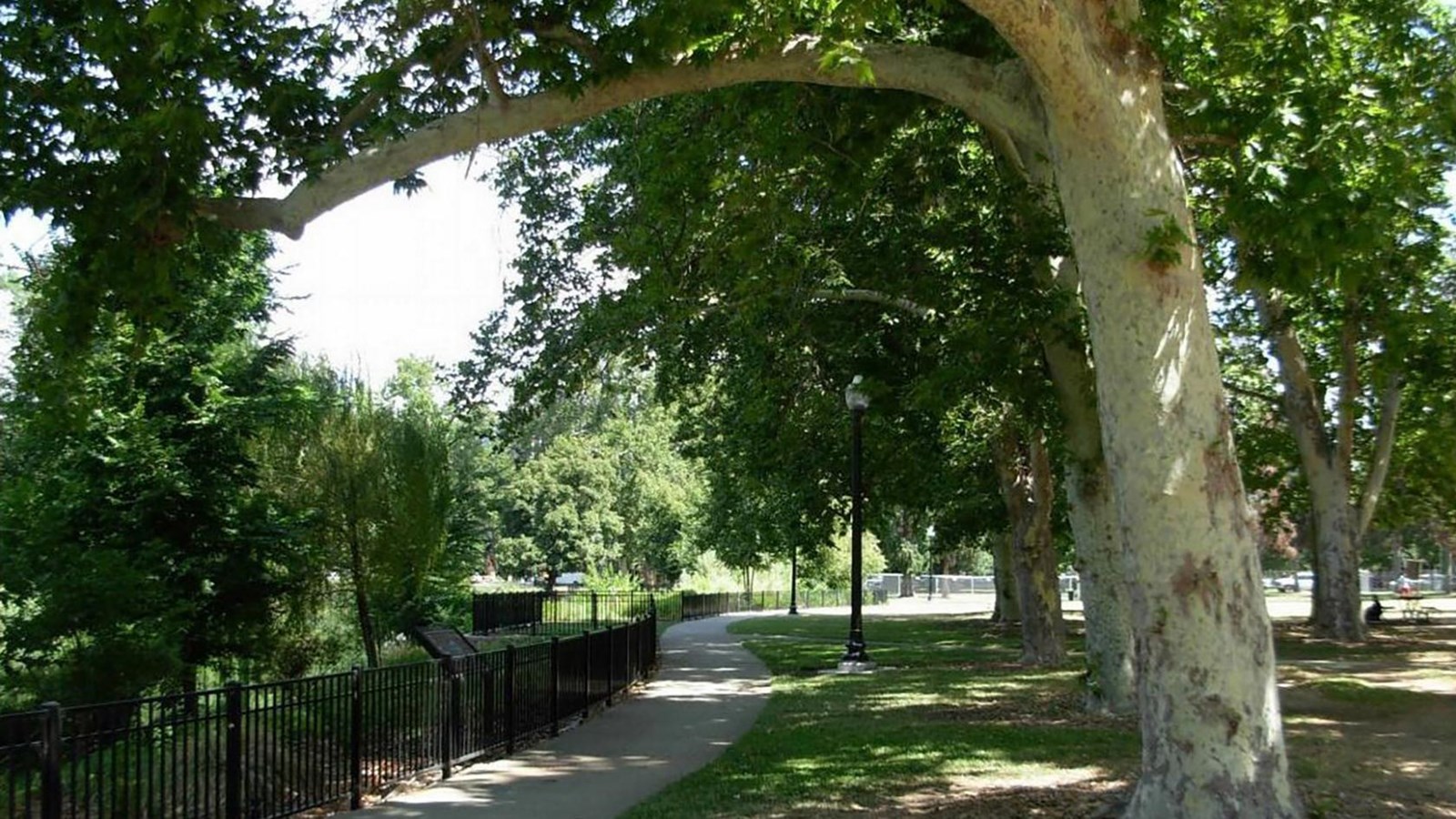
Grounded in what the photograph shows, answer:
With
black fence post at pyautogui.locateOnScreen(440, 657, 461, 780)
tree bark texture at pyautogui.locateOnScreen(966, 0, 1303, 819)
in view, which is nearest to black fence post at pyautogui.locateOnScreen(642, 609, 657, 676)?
black fence post at pyautogui.locateOnScreen(440, 657, 461, 780)

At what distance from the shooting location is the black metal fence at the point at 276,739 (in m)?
7.27

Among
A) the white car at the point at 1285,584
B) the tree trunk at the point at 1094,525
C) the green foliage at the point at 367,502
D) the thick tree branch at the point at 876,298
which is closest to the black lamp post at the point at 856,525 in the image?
the thick tree branch at the point at 876,298

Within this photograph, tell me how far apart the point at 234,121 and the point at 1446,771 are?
10790 millimetres

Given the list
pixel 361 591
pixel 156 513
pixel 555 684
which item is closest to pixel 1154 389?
pixel 555 684

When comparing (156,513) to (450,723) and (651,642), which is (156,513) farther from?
(651,642)

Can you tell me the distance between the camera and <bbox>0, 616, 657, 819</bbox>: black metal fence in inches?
286

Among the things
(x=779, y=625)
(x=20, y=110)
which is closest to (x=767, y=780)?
(x=20, y=110)

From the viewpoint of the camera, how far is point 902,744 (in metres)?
11.7

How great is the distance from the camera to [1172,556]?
6.74m

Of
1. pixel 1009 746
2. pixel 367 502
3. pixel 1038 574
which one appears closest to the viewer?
pixel 1009 746

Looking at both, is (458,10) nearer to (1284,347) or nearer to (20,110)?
(20,110)

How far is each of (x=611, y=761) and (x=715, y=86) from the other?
673 cm

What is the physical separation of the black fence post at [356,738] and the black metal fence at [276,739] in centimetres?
2

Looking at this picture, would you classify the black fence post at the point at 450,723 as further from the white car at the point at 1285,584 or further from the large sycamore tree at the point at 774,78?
the white car at the point at 1285,584
